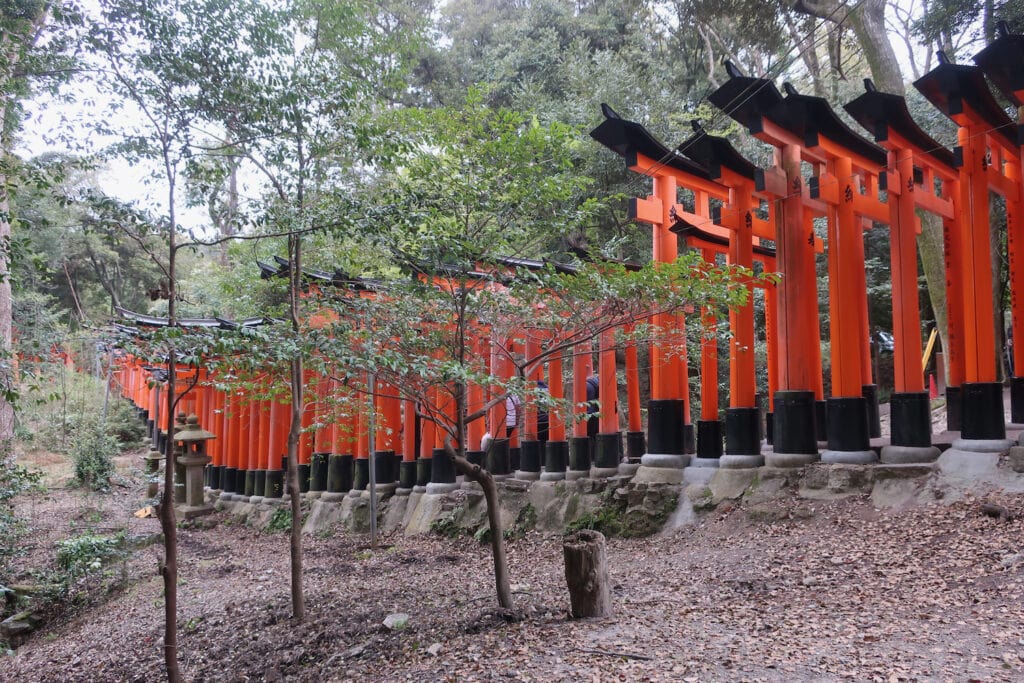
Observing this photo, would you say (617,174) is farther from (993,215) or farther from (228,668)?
(228,668)

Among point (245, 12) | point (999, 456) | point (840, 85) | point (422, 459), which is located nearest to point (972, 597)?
point (999, 456)

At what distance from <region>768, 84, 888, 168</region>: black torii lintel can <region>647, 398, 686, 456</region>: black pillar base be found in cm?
307

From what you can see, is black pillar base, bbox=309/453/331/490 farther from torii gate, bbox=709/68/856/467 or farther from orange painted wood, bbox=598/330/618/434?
torii gate, bbox=709/68/856/467

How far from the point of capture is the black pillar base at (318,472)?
44.5 ft

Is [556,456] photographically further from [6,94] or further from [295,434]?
[6,94]

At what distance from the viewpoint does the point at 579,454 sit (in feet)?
31.4

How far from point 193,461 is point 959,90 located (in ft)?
43.2

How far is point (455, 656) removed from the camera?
491cm

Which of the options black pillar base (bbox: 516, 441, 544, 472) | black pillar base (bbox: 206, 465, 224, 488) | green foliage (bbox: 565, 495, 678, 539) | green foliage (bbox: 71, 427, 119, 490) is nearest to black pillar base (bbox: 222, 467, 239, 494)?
black pillar base (bbox: 206, 465, 224, 488)

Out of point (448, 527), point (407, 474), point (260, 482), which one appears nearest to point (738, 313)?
point (448, 527)

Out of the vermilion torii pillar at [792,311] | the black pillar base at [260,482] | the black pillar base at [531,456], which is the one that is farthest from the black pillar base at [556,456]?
the black pillar base at [260,482]

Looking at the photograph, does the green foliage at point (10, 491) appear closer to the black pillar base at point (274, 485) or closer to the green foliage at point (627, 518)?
the green foliage at point (627, 518)

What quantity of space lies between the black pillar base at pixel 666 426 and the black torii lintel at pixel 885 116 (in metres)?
3.40

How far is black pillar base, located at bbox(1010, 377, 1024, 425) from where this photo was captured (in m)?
7.57
